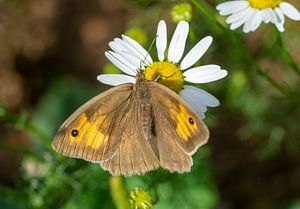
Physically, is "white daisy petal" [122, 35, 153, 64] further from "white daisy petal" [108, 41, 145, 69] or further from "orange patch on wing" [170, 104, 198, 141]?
"orange patch on wing" [170, 104, 198, 141]

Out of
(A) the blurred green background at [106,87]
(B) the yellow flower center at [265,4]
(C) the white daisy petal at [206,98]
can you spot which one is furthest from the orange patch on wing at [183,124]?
(B) the yellow flower center at [265,4]

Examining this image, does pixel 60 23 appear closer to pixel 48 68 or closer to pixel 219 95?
pixel 48 68

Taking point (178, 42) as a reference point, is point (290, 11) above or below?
below

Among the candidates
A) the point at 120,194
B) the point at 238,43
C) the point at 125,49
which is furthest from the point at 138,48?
the point at 120,194

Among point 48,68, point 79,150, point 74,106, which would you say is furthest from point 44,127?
point 79,150

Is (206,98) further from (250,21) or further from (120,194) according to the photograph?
(120,194)

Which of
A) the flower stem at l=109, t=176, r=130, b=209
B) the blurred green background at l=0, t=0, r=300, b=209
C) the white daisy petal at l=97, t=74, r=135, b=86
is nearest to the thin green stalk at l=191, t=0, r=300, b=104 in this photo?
the blurred green background at l=0, t=0, r=300, b=209

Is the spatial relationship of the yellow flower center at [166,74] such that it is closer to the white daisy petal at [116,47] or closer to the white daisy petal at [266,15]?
the white daisy petal at [116,47]
